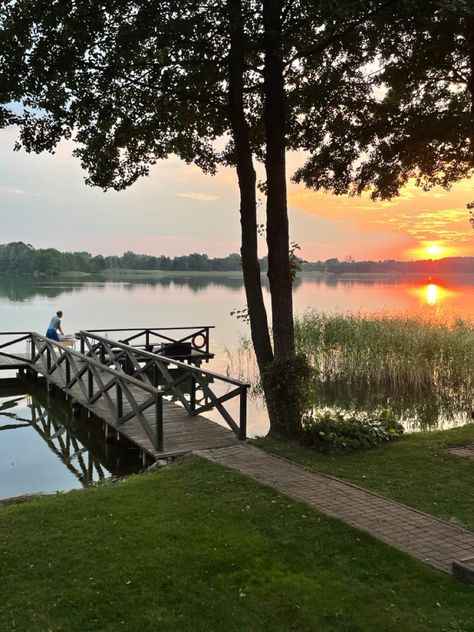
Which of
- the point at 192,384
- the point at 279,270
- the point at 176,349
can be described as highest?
the point at 279,270

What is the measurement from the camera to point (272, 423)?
29.0 ft

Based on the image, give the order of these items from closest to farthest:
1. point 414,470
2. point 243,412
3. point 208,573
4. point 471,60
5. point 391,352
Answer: point 208,573
point 414,470
point 243,412
point 471,60
point 391,352

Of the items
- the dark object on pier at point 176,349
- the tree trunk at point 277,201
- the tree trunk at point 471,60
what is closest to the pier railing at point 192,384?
the tree trunk at point 277,201

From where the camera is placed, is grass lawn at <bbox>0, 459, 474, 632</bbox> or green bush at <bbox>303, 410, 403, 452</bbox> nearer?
grass lawn at <bbox>0, 459, 474, 632</bbox>

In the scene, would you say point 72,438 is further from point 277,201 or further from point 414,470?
point 414,470

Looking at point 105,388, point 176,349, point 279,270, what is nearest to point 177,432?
point 105,388

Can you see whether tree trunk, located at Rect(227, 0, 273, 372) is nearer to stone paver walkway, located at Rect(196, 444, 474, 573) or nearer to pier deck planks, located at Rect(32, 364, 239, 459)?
pier deck planks, located at Rect(32, 364, 239, 459)

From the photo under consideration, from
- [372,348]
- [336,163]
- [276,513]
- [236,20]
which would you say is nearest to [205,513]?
[276,513]

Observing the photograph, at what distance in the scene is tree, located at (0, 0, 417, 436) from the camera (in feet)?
24.6

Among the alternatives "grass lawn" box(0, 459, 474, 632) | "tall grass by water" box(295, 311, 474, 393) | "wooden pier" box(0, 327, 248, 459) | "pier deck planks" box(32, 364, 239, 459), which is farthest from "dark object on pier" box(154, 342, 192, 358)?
"grass lawn" box(0, 459, 474, 632)

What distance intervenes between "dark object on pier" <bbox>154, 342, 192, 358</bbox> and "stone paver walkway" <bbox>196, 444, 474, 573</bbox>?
12.2 metres

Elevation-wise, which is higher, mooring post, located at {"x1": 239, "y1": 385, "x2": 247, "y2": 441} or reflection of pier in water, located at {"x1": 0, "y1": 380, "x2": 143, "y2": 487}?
mooring post, located at {"x1": 239, "y1": 385, "x2": 247, "y2": 441}

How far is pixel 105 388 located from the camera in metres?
10.8

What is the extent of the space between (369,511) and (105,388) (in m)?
6.47
